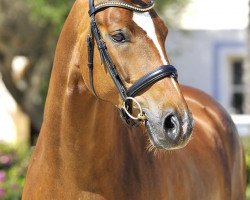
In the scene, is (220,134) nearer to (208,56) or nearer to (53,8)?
(53,8)

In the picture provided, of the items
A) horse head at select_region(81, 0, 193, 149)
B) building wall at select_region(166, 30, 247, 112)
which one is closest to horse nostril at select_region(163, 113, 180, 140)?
horse head at select_region(81, 0, 193, 149)

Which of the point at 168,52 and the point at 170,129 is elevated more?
the point at 168,52

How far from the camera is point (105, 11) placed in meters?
3.43

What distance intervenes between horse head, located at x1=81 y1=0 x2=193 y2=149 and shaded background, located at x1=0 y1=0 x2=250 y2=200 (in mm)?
7206

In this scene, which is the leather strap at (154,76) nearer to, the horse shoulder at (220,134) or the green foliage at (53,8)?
the horse shoulder at (220,134)

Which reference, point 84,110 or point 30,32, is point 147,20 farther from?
point 30,32

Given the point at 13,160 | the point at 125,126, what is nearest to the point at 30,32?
the point at 13,160

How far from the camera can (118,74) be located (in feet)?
11.0

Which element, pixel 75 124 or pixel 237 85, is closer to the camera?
pixel 75 124

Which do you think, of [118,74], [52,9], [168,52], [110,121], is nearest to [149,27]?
[118,74]

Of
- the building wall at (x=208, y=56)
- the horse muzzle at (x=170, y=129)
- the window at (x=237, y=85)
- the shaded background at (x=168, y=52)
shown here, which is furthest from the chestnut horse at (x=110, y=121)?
the window at (x=237, y=85)

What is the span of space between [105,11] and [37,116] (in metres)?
9.88

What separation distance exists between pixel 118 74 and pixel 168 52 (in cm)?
1135

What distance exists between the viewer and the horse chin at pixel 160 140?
324cm
